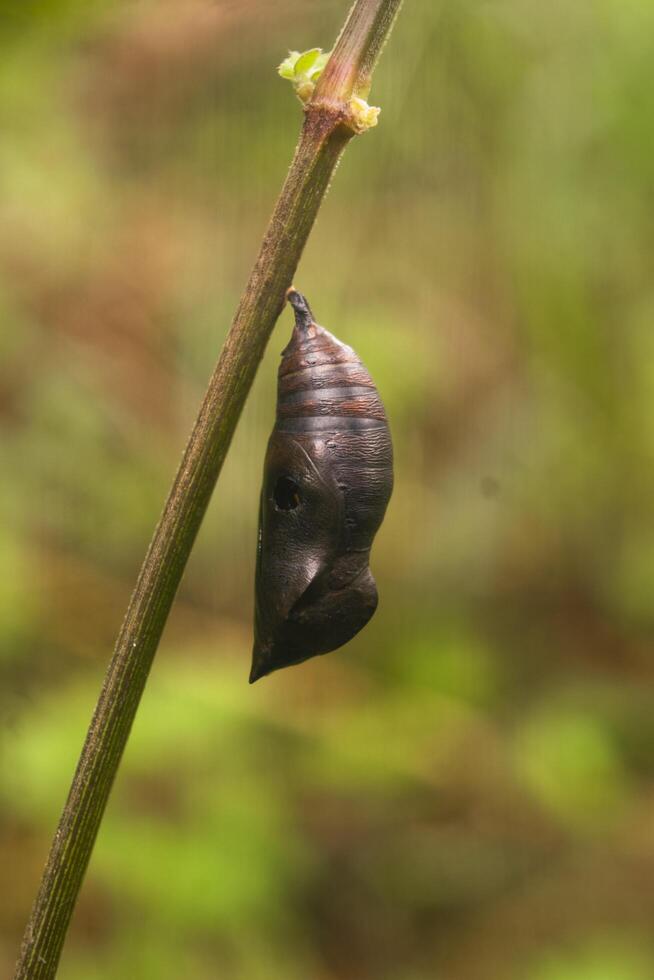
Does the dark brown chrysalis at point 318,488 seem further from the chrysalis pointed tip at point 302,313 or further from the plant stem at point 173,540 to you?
the plant stem at point 173,540

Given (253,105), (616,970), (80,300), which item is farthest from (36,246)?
(616,970)

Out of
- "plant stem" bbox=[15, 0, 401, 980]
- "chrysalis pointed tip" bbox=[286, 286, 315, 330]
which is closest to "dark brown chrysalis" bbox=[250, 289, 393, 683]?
"chrysalis pointed tip" bbox=[286, 286, 315, 330]

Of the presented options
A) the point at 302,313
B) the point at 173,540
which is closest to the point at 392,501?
the point at 302,313

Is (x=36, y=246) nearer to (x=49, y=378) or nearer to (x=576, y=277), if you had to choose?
(x=49, y=378)

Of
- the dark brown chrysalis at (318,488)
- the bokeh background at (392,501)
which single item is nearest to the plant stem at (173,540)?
the dark brown chrysalis at (318,488)

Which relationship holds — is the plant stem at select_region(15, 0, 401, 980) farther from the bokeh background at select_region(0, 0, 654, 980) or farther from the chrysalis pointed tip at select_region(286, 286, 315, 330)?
the bokeh background at select_region(0, 0, 654, 980)

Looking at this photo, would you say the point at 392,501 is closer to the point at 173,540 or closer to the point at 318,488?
the point at 318,488
